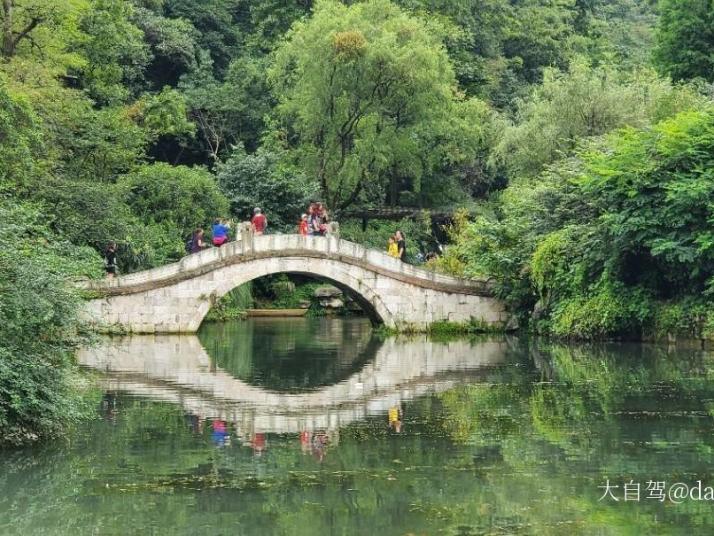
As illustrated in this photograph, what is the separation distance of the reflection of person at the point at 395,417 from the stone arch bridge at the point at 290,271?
13.6 m

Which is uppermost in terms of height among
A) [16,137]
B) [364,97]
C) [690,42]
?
[690,42]

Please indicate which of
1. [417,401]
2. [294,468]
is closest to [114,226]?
[417,401]

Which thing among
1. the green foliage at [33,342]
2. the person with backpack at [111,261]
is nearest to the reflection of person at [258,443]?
the green foliage at [33,342]

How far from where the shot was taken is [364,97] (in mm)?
40594

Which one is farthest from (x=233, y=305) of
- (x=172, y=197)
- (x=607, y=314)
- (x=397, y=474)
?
(x=397, y=474)

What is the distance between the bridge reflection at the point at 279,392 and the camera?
53.9 feet

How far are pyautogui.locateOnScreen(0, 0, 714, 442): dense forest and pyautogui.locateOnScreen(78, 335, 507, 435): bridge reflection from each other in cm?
205

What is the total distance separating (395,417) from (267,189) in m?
25.4

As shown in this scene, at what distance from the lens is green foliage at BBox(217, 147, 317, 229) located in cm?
4094

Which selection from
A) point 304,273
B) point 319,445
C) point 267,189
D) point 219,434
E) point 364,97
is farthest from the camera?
point 267,189

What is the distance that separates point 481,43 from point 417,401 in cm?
3551

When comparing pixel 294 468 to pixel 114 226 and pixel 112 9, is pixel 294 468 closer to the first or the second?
pixel 114 226

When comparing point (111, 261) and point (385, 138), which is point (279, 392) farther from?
point (385, 138)

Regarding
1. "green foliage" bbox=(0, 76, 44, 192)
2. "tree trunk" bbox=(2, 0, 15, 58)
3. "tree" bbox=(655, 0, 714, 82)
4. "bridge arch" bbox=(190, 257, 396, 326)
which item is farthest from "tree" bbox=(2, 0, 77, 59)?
"tree" bbox=(655, 0, 714, 82)
